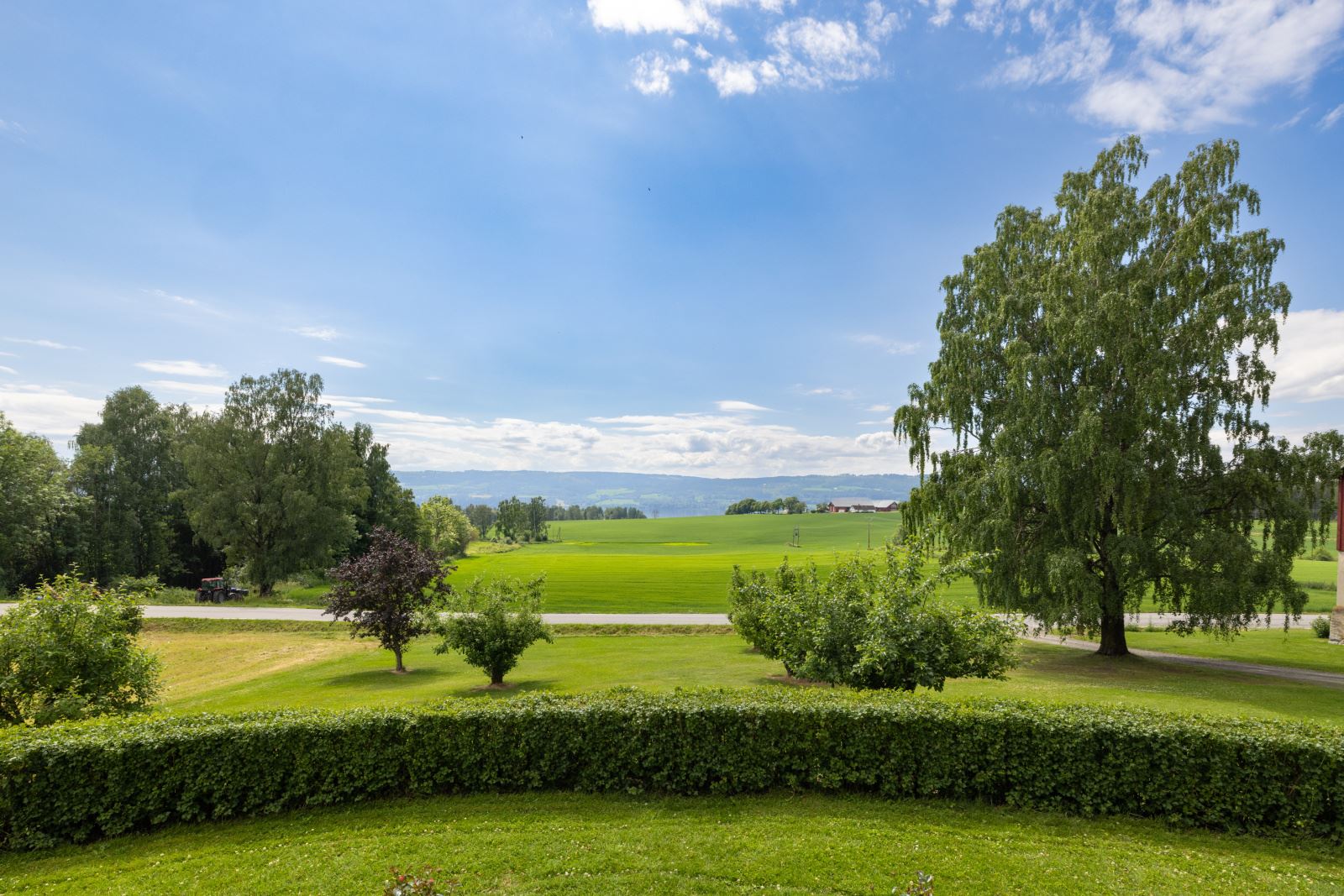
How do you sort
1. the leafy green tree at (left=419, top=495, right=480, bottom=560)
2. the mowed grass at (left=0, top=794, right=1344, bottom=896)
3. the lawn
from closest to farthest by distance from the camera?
the mowed grass at (left=0, top=794, right=1344, bottom=896) → the lawn → the leafy green tree at (left=419, top=495, right=480, bottom=560)

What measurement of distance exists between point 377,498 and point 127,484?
61.2 feet

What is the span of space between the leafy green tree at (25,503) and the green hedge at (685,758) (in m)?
47.1

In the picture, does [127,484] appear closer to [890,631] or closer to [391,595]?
[391,595]

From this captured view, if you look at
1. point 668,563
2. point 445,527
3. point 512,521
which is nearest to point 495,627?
point 668,563

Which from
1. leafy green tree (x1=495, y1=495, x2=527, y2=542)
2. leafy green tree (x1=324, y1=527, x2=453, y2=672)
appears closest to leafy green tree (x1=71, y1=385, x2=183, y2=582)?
leafy green tree (x1=324, y1=527, x2=453, y2=672)

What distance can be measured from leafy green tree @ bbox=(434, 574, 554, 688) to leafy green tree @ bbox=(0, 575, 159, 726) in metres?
8.36

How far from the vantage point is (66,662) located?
11.8 m

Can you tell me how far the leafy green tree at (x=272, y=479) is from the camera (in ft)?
143

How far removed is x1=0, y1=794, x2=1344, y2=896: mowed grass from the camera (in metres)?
7.14

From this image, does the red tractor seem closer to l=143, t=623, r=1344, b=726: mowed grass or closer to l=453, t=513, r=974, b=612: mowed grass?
l=143, t=623, r=1344, b=726: mowed grass

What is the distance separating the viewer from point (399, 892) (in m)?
5.32

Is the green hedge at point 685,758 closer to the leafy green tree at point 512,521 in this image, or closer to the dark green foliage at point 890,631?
Result: the dark green foliage at point 890,631

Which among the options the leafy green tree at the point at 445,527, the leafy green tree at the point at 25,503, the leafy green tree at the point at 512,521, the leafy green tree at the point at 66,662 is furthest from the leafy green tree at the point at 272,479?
the leafy green tree at the point at 512,521

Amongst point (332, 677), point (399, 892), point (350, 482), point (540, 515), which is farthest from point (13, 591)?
point (540, 515)
